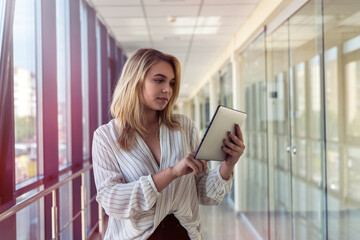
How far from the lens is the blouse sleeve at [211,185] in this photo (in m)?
1.25

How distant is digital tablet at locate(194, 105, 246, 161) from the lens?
110 cm

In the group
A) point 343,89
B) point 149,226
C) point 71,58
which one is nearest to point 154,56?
point 149,226

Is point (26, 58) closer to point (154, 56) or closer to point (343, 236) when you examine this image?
point (154, 56)

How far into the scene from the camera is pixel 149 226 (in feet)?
3.83

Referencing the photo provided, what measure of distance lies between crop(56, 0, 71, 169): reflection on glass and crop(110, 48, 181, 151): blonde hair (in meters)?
2.27

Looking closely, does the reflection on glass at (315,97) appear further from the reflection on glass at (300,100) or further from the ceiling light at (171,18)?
the ceiling light at (171,18)

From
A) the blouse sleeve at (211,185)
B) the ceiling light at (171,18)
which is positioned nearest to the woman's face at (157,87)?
the blouse sleeve at (211,185)

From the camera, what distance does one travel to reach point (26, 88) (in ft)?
8.35

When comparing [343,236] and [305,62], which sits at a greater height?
[305,62]

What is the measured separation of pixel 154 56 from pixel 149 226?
587mm

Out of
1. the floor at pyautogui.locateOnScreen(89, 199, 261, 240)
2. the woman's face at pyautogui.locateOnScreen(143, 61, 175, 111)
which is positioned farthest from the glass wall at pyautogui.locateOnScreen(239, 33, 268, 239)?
the woman's face at pyautogui.locateOnScreen(143, 61, 175, 111)

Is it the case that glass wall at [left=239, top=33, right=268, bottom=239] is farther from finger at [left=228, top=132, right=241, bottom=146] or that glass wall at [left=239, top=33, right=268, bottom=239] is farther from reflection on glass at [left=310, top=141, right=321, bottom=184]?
finger at [left=228, top=132, right=241, bottom=146]

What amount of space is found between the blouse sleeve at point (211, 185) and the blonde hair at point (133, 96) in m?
0.20

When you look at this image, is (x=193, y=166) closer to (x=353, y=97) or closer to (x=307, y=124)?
(x=353, y=97)
